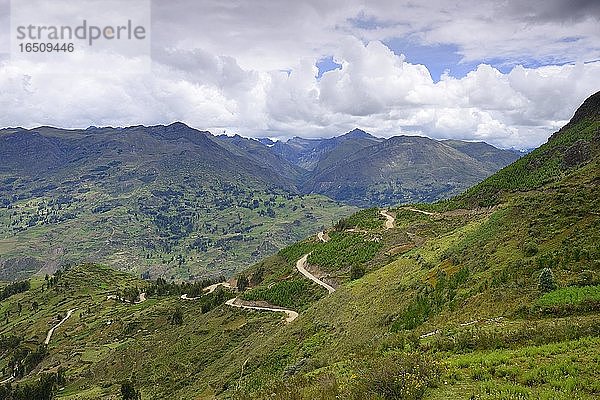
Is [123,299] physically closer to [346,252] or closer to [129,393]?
[346,252]

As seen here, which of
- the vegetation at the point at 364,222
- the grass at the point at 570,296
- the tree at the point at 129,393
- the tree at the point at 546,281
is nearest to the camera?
the grass at the point at 570,296

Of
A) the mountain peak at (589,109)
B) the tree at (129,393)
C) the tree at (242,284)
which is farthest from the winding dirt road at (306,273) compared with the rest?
the mountain peak at (589,109)

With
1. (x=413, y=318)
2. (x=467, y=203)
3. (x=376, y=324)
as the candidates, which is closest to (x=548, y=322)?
(x=413, y=318)

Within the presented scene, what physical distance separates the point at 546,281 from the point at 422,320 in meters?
9.13

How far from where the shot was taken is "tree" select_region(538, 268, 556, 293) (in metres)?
25.4

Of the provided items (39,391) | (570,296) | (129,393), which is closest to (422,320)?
(570,296)

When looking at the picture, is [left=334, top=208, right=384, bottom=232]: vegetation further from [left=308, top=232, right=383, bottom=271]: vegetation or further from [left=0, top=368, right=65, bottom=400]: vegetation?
[left=0, top=368, right=65, bottom=400]: vegetation

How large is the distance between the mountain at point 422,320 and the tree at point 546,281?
58 mm

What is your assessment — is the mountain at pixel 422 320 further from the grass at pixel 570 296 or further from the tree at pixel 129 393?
the tree at pixel 129 393

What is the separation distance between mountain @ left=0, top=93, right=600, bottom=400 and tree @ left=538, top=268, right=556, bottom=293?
58mm

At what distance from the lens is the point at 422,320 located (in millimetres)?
31484

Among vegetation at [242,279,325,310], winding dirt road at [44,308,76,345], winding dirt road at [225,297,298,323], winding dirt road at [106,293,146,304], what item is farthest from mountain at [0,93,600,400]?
winding dirt road at [106,293,146,304]

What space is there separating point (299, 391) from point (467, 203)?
289ft

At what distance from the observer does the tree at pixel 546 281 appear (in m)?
25.4
